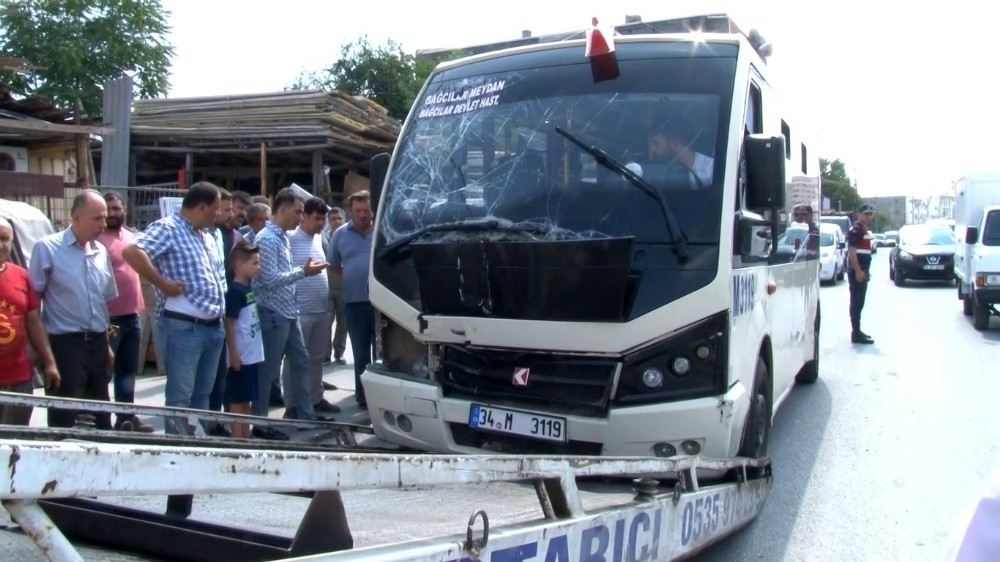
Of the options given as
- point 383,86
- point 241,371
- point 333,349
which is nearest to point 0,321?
point 241,371

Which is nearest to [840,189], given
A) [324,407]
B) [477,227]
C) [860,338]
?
[860,338]

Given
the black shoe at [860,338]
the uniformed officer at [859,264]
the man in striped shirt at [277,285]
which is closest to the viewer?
the man in striped shirt at [277,285]

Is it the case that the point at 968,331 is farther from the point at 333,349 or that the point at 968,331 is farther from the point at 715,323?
the point at 715,323

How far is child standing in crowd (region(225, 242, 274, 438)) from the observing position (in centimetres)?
Result: 647

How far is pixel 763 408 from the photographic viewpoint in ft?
18.9

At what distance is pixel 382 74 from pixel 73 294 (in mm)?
30356

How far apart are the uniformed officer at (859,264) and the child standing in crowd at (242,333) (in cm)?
888

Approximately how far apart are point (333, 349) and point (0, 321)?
6530 mm

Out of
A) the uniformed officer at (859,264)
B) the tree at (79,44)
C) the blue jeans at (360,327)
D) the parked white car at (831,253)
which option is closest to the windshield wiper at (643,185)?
the blue jeans at (360,327)

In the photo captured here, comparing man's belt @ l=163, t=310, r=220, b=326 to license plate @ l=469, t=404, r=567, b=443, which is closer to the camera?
license plate @ l=469, t=404, r=567, b=443

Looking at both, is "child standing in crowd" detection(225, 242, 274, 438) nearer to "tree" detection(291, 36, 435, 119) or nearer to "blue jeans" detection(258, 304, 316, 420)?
"blue jeans" detection(258, 304, 316, 420)

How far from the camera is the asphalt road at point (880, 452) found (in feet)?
17.4

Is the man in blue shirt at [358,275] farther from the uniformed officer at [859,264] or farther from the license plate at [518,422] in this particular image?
the uniformed officer at [859,264]

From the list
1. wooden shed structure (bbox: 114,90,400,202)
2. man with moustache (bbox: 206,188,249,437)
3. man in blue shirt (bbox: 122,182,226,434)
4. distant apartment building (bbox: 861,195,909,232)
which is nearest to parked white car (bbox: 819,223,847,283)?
wooden shed structure (bbox: 114,90,400,202)
